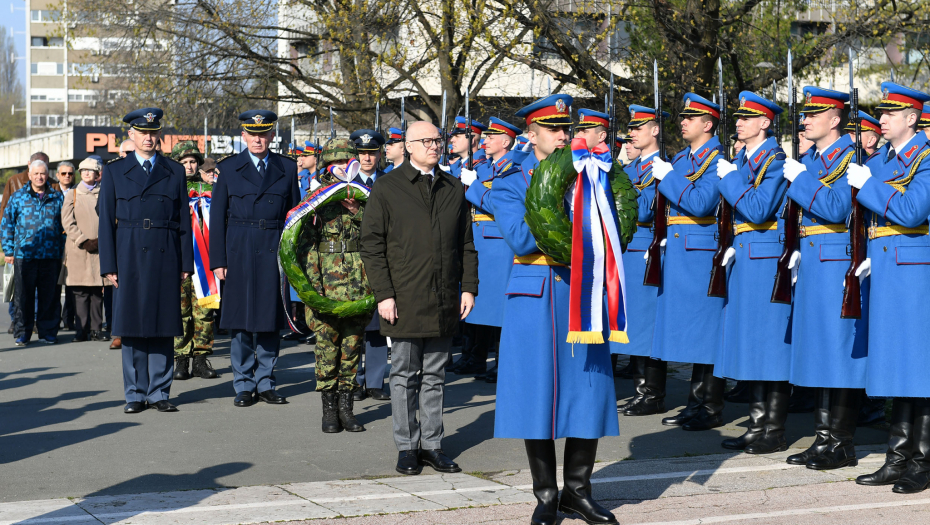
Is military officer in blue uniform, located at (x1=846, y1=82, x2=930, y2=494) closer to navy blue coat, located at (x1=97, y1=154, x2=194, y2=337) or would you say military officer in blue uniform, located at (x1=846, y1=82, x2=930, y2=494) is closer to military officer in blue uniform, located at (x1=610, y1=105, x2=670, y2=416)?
military officer in blue uniform, located at (x1=610, y1=105, x2=670, y2=416)

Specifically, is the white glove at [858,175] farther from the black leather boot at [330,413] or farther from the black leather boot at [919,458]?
the black leather boot at [330,413]

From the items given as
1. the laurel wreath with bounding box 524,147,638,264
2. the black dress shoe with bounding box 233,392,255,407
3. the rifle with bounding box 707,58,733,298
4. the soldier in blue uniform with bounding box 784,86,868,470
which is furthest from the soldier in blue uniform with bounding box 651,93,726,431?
the black dress shoe with bounding box 233,392,255,407

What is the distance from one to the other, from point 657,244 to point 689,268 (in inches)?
13.6

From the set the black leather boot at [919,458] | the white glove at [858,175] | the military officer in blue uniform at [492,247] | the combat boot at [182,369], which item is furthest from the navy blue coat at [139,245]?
the black leather boot at [919,458]

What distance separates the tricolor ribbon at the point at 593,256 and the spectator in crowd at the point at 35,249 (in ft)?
30.8

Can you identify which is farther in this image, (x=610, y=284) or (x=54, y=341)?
(x=54, y=341)

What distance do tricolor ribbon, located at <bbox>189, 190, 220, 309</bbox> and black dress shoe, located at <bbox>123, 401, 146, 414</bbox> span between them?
154 cm

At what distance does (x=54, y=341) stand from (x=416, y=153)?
799cm

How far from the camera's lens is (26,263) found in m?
12.9

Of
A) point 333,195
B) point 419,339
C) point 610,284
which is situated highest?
point 333,195

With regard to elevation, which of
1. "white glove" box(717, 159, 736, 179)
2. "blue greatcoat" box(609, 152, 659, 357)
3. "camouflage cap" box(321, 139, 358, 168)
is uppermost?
"camouflage cap" box(321, 139, 358, 168)

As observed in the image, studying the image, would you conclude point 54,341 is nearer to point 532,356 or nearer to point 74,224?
point 74,224

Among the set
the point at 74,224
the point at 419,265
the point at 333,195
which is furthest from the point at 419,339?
the point at 74,224

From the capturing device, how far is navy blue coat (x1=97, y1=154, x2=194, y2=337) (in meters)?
8.46
